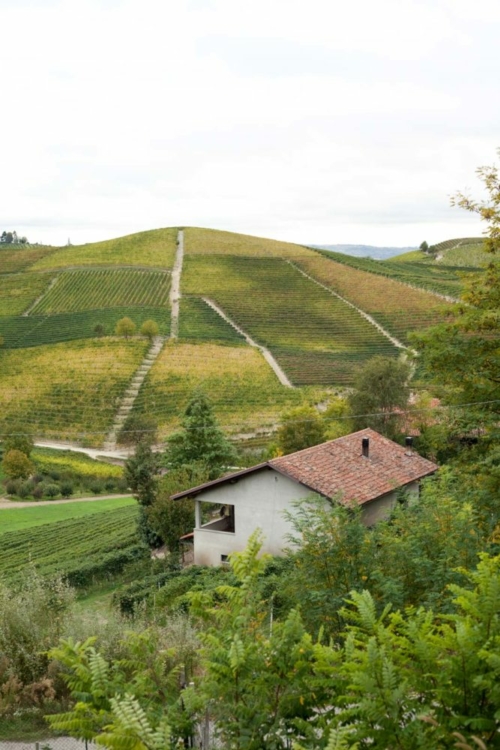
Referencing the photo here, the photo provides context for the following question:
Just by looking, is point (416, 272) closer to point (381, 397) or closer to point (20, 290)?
point (20, 290)

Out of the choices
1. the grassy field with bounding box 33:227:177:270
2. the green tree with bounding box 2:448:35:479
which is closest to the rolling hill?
the grassy field with bounding box 33:227:177:270

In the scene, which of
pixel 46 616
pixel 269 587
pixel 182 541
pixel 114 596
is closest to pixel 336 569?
pixel 46 616

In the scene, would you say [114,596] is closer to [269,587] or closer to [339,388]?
[269,587]

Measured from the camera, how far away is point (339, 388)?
214 feet

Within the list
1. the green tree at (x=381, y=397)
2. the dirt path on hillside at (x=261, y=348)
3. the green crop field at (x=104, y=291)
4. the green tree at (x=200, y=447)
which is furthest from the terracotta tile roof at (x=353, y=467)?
the green crop field at (x=104, y=291)

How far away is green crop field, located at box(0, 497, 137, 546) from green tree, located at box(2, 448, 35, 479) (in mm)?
4563

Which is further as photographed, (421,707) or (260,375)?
(260,375)

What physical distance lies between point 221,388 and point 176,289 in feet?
129

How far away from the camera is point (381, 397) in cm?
4181

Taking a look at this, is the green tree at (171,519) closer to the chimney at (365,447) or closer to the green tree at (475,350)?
the chimney at (365,447)

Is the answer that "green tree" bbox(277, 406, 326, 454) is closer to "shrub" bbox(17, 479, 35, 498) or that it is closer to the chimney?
the chimney

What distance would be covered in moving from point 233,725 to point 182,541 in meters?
19.7

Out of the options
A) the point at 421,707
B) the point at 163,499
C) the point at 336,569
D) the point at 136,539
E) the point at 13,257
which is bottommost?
the point at 136,539

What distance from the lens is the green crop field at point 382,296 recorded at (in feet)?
277
